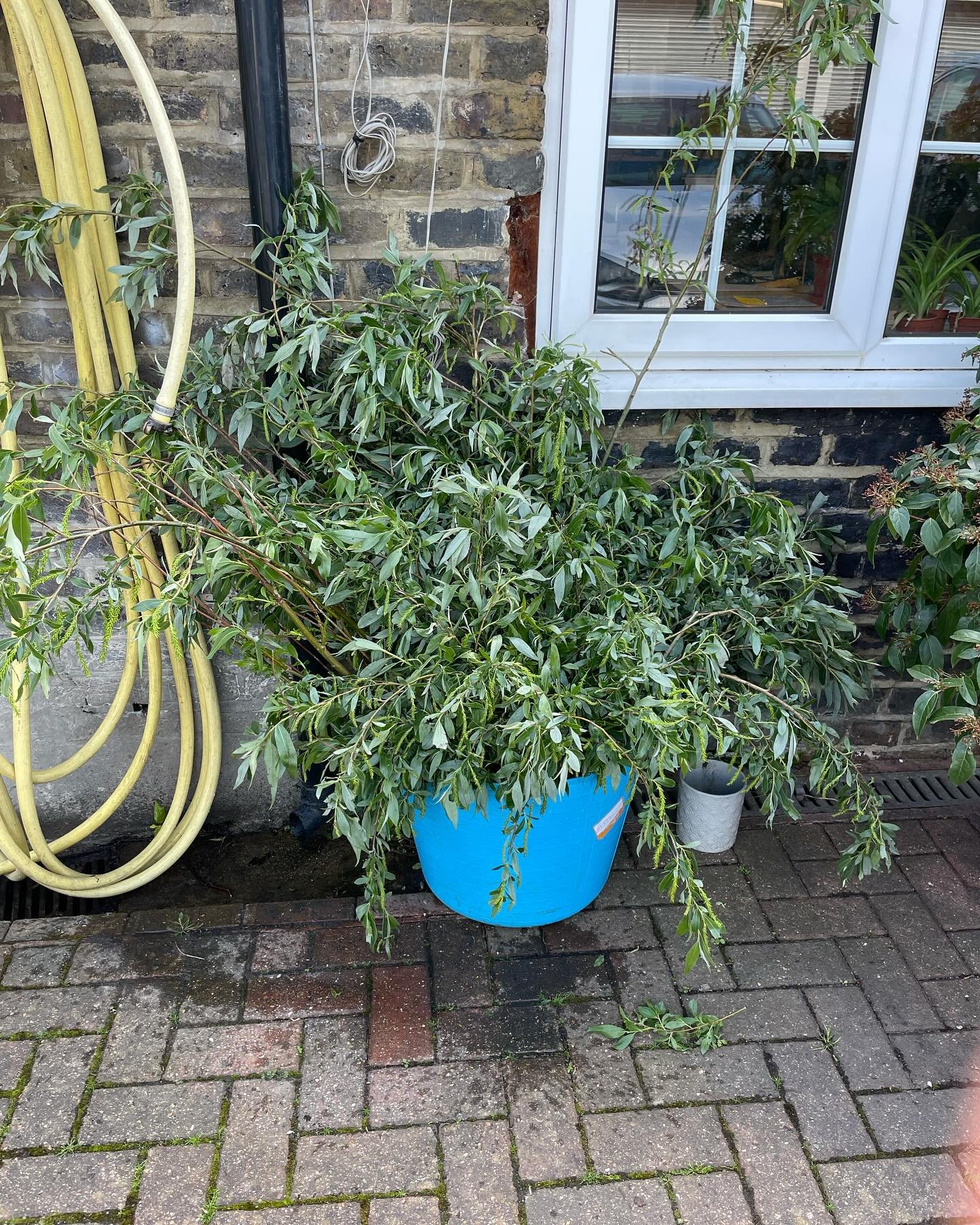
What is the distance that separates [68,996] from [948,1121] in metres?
2.01

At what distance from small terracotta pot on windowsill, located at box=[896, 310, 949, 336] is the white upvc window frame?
4cm

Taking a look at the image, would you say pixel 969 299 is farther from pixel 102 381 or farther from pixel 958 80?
pixel 102 381

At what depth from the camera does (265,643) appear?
6.93ft

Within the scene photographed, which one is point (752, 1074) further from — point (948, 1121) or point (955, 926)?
point (955, 926)

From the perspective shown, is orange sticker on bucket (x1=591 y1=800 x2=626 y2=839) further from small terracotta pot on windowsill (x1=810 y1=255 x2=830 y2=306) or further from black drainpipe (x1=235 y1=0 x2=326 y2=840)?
small terracotta pot on windowsill (x1=810 y1=255 x2=830 y2=306)

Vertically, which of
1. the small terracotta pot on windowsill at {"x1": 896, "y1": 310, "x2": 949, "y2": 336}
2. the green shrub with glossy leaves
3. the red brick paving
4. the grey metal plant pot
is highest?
the small terracotta pot on windowsill at {"x1": 896, "y1": 310, "x2": 949, "y2": 336}

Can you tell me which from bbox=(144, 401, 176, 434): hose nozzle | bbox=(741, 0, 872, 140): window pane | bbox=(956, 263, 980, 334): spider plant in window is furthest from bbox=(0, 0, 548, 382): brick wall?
bbox=(956, 263, 980, 334): spider plant in window

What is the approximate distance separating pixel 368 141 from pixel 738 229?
108 cm

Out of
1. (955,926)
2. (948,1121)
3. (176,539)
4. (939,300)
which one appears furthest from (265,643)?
(939,300)

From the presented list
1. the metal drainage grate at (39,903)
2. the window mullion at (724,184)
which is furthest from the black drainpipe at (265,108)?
the metal drainage grate at (39,903)

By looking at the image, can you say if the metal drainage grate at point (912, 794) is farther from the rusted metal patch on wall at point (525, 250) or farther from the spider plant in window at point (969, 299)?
the rusted metal patch on wall at point (525, 250)

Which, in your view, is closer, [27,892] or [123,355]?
[123,355]

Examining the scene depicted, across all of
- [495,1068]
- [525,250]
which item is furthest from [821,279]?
[495,1068]

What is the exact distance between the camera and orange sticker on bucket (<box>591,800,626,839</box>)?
2326 mm
